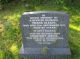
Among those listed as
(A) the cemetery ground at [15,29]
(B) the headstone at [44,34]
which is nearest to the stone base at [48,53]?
(B) the headstone at [44,34]

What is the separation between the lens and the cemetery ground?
17.5 feet

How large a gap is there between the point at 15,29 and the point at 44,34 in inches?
53.7

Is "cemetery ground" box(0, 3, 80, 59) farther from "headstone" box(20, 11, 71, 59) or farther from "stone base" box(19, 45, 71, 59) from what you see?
"headstone" box(20, 11, 71, 59)

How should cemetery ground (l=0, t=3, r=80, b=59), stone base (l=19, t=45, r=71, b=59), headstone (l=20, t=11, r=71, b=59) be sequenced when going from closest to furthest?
headstone (l=20, t=11, r=71, b=59)
stone base (l=19, t=45, r=71, b=59)
cemetery ground (l=0, t=3, r=80, b=59)

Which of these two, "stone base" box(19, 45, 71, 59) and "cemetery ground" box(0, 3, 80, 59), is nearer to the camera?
"stone base" box(19, 45, 71, 59)

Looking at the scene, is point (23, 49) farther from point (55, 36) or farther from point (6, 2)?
point (6, 2)

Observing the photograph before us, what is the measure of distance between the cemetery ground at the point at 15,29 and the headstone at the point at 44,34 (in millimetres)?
335

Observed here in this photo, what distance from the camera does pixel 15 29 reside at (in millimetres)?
6164

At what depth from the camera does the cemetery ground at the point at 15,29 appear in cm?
535

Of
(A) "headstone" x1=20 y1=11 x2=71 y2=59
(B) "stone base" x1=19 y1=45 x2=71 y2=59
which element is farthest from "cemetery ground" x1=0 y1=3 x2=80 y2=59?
(A) "headstone" x1=20 y1=11 x2=71 y2=59

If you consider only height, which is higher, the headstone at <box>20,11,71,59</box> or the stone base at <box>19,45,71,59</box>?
the headstone at <box>20,11,71,59</box>

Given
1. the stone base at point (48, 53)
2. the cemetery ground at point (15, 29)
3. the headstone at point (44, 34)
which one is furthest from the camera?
the cemetery ground at point (15, 29)

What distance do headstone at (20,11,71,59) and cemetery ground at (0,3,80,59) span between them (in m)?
0.33

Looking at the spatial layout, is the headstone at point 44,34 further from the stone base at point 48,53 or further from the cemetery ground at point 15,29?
the cemetery ground at point 15,29
